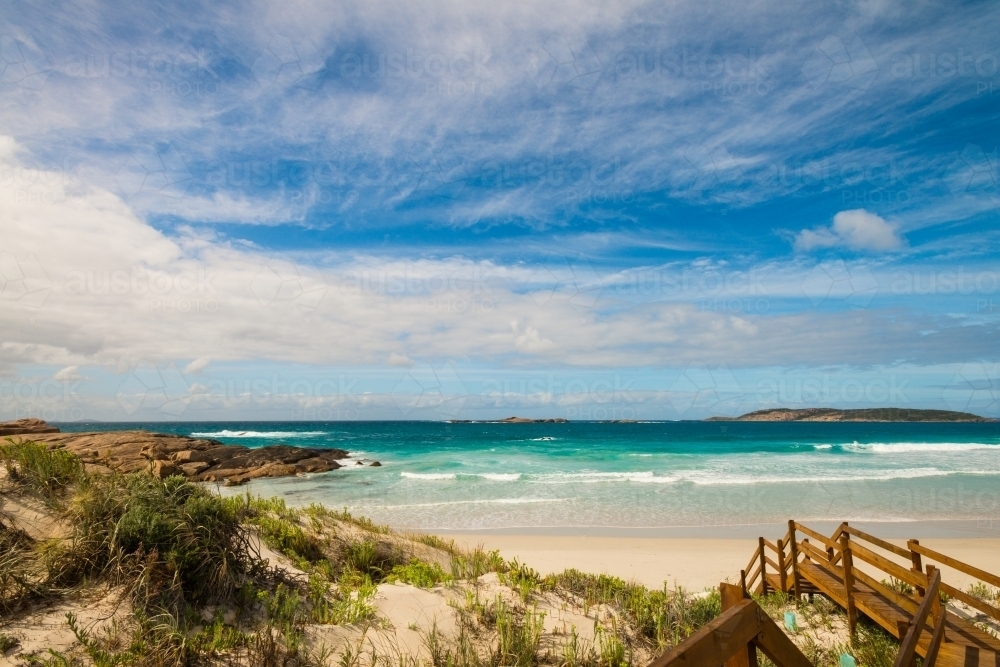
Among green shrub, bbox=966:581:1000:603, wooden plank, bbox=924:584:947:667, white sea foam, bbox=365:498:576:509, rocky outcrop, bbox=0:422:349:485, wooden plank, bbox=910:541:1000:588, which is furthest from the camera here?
rocky outcrop, bbox=0:422:349:485

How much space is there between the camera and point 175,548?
5684 millimetres

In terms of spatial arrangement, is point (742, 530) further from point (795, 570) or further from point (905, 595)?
point (905, 595)

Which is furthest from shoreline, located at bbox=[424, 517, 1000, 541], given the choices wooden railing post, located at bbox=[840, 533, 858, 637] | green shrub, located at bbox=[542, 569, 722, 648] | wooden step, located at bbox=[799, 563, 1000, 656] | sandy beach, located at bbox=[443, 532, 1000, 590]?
green shrub, located at bbox=[542, 569, 722, 648]

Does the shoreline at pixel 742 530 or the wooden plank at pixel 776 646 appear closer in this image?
the wooden plank at pixel 776 646

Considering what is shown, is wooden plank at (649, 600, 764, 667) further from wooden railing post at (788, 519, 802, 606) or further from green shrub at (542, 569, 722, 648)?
wooden railing post at (788, 519, 802, 606)

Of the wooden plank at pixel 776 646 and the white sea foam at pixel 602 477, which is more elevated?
the wooden plank at pixel 776 646

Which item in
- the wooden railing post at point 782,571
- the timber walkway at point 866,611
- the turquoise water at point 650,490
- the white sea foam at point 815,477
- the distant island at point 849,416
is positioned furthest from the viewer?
the distant island at point 849,416

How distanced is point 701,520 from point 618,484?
28.3 feet

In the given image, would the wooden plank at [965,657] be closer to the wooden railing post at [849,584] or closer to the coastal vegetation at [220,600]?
the wooden railing post at [849,584]

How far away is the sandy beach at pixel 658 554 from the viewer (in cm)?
1213

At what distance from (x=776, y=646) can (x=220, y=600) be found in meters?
5.74

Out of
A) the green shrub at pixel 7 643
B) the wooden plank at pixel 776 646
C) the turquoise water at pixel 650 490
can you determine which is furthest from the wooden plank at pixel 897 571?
the turquoise water at pixel 650 490

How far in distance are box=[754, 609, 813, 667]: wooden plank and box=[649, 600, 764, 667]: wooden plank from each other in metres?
0.06

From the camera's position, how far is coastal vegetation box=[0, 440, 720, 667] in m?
4.81
